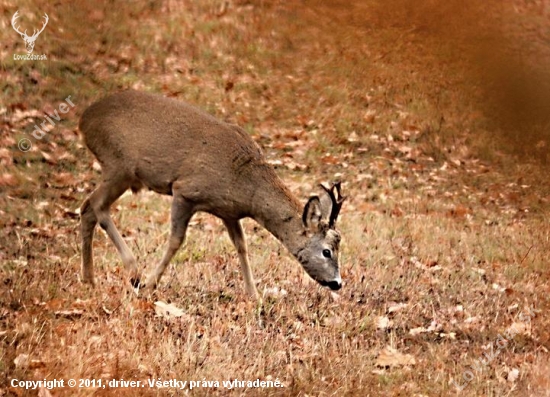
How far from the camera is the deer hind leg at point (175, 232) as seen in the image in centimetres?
752

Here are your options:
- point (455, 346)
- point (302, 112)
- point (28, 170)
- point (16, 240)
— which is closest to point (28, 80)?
point (28, 170)

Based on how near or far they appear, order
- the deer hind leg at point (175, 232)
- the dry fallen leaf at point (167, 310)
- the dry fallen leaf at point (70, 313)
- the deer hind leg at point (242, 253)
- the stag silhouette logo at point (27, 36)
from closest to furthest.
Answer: the dry fallen leaf at point (70, 313) → the dry fallen leaf at point (167, 310) → the deer hind leg at point (175, 232) → the deer hind leg at point (242, 253) → the stag silhouette logo at point (27, 36)

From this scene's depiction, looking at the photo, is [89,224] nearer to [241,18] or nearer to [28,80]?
[28,80]

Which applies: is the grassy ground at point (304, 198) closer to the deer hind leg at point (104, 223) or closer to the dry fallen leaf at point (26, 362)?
the dry fallen leaf at point (26, 362)

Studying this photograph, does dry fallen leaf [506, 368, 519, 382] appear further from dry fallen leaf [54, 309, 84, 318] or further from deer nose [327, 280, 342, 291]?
dry fallen leaf [54, 309, 84, 318]

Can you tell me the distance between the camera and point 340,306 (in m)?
7.64

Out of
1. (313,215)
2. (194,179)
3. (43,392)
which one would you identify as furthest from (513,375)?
(43,392)

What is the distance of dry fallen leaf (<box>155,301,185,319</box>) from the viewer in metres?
6.74

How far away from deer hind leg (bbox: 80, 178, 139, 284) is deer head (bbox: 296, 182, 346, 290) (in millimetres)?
1466

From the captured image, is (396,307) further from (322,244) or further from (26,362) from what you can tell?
(26,362)

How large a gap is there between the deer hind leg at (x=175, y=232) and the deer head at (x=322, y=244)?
102 centimetres

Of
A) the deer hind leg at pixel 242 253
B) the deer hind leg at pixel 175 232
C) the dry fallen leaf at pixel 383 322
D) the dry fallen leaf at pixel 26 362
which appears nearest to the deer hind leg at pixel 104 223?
the deer hind leg at pixel 175 232

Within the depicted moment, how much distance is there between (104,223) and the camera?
25.9 feet

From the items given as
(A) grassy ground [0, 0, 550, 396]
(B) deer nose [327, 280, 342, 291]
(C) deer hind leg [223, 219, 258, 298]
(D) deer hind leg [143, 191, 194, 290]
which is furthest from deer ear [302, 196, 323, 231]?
(D) deer hind leg [143, 191, 194, 290]
